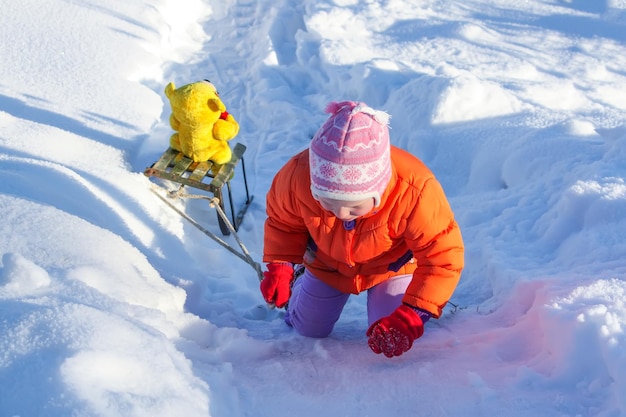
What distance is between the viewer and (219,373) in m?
2.00

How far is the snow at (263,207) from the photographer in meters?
1.77

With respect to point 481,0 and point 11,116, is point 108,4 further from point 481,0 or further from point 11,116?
point 481,0

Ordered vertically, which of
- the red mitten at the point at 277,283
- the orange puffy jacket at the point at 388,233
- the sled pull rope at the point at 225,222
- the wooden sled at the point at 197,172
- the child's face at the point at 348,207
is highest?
the child's face at the point at 348,207

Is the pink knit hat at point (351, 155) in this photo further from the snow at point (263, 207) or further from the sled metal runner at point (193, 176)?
the sled metal runner at point (193, 176)

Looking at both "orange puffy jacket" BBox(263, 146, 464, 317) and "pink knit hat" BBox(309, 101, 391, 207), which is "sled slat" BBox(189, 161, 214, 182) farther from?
"pink knit hat" BBox(309, 101, 391, 207)

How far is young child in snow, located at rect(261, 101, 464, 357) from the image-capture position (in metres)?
1.79

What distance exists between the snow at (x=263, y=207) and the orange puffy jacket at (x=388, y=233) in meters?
0.29

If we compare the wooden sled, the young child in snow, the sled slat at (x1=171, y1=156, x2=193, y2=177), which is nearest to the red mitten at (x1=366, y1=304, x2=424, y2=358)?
the young child in snow

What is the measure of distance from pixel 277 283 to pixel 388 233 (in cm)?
56

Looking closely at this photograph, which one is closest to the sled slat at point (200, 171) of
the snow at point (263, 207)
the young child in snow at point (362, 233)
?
the snow at point (263, 207)

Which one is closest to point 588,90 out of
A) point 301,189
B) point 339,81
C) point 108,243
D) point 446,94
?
point 446,94

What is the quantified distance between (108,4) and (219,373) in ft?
16.9

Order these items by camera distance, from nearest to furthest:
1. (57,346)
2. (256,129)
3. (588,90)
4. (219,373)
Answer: (57,346) → (219,373) → (588,90) → (256,129)

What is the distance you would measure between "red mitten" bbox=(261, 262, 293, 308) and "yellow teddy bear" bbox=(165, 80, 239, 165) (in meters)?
1.21
